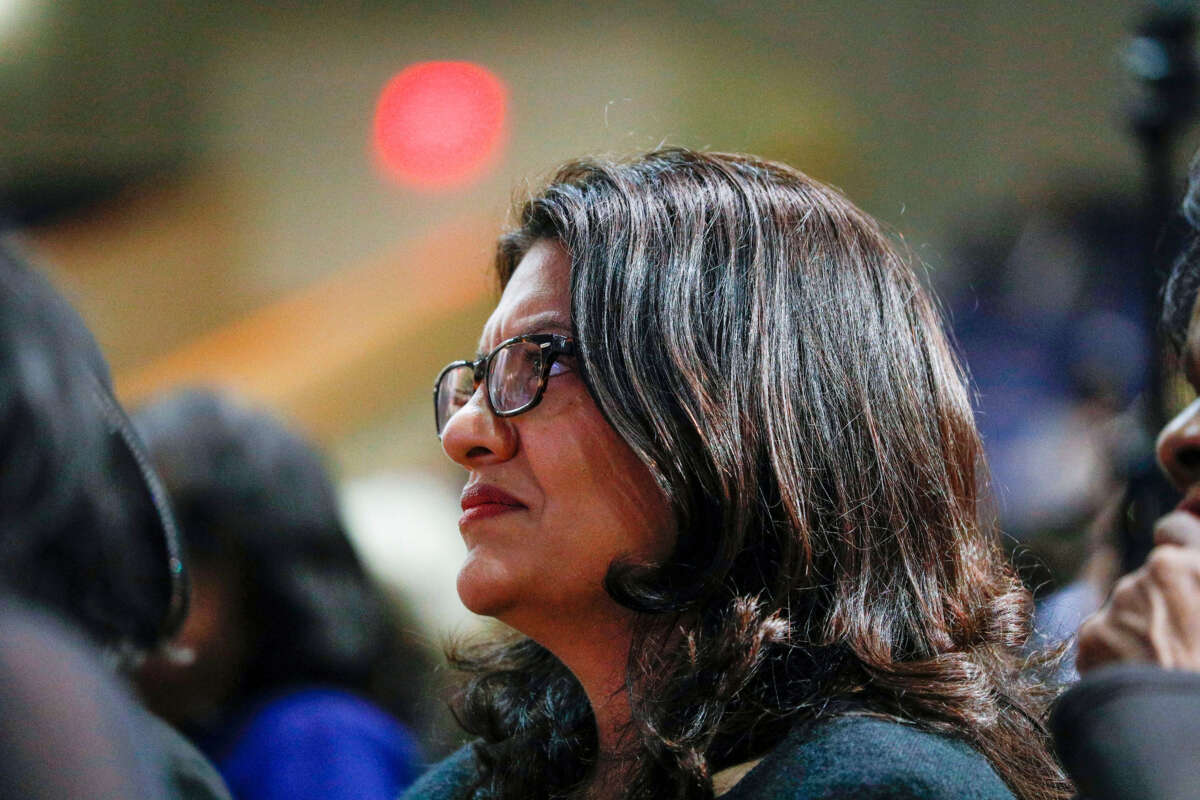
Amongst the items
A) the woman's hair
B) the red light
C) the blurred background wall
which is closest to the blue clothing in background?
the woman's hair

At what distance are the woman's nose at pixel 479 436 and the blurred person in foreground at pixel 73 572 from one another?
0.38 m

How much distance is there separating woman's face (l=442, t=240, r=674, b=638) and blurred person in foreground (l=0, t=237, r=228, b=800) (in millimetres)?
381

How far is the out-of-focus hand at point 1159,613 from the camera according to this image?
87 cm

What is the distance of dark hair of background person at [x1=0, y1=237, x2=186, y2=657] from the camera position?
125 centimetres

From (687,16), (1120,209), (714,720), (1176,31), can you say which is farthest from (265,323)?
(714,720)

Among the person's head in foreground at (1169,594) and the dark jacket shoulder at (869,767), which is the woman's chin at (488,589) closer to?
the dark jacket shoulder at (869,767)

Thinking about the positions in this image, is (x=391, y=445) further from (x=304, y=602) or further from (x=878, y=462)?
(x=878, y=462)

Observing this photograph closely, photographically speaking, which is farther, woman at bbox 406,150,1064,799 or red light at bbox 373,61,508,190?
red light at bbox 373,61,508,190

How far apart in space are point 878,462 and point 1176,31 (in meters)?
1.15

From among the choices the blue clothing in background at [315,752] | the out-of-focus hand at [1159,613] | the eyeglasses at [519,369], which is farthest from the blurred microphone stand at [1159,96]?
the blue clothing in background at [315,752]

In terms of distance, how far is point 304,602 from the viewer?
2.45 m

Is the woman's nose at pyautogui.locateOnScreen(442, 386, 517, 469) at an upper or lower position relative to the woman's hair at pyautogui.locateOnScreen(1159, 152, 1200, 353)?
lower

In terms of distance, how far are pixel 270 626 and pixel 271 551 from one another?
0.14m

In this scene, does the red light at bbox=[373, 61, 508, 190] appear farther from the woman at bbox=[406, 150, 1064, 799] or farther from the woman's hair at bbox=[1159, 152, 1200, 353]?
the woman's hair at bbox=[1159, 152, 1200, 353]
